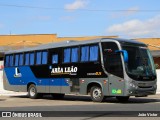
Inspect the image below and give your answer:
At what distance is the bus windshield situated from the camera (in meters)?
19.7

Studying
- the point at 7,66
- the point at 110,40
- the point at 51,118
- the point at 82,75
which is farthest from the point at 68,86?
the point at 51,118

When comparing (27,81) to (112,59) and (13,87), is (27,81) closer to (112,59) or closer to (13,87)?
(13,87)

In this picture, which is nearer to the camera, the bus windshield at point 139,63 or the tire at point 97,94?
the bus windshield at point 139,63

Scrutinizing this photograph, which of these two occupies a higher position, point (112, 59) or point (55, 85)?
point (112, 59)

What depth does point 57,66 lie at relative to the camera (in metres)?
23.2

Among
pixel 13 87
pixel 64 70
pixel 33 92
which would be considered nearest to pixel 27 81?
pixel 33 92

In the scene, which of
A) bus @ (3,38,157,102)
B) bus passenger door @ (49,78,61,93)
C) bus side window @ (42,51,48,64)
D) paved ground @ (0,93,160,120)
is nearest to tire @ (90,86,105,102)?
bus @ (3,38,157,102)

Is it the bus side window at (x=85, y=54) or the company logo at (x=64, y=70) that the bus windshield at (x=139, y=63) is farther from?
the company logo at (x=64, y=70)

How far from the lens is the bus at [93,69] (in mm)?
19719

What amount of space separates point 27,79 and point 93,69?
6524 millimetres

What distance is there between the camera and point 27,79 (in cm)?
2586

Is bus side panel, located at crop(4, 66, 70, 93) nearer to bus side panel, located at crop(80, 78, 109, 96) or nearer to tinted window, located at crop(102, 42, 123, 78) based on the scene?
bus side panel, located at crop(80, 78, 109, 96)

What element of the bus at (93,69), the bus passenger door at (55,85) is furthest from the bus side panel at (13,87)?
the bus passenger door at (55,85)

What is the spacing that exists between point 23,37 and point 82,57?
Result: 36286 millimetres
